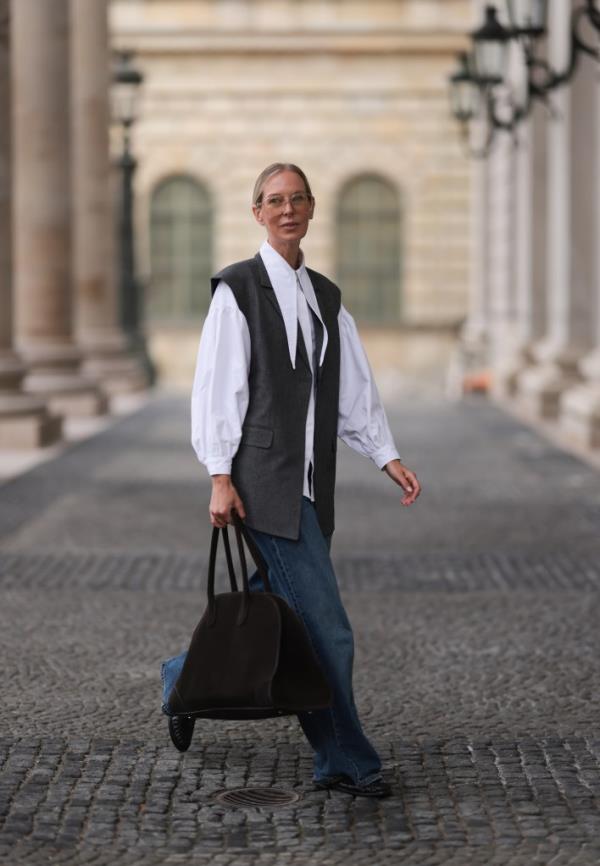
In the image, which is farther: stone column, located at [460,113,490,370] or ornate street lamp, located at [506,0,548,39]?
stone column, located at [460,113,490,370]

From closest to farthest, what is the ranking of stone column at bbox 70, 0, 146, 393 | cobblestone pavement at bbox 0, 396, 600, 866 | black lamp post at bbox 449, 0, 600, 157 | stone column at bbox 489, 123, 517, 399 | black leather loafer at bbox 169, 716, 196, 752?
cobblestone pavement at bbox 0, 396, 600, 866, black leather loafer at bbox 169, 716, 196, 752, black lamp post at bbox 449, 0, 600, 157, stone column at bbox 70, 0, 146, 393, stone column at bbox 489, 123, 517, 399

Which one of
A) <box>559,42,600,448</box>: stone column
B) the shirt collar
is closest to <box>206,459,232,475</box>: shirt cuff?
the shirt collar

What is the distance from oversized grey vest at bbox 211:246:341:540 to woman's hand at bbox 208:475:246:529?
0.07 m

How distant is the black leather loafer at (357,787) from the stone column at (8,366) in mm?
11833

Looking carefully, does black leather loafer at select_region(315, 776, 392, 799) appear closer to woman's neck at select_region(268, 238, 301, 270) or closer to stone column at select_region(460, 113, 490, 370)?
woman's neck at select_region(268, 238, 301, 270)

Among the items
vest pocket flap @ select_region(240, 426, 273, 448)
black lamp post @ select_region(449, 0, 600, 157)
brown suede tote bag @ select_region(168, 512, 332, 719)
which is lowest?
brown suede tote bag @ select_region(168, 512, 332, 719)

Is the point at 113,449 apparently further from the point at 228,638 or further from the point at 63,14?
the point at 228,638

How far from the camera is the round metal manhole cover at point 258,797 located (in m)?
5.60

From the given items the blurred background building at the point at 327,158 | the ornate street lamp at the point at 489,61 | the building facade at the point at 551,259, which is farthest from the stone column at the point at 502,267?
the ornate street lamp at the point at 489,61

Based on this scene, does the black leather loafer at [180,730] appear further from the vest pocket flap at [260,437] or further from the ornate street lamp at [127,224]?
the ornate street lamp at [127,224]

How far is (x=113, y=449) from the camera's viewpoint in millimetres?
18578

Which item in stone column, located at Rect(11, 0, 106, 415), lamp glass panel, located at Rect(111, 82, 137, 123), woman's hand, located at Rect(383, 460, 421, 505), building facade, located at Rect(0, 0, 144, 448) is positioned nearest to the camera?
woman's hand, located at Rect(383, 460, 421, 505)

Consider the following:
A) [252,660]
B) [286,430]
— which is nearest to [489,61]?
[286,430]

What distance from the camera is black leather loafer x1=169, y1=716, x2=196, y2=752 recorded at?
602 cm
